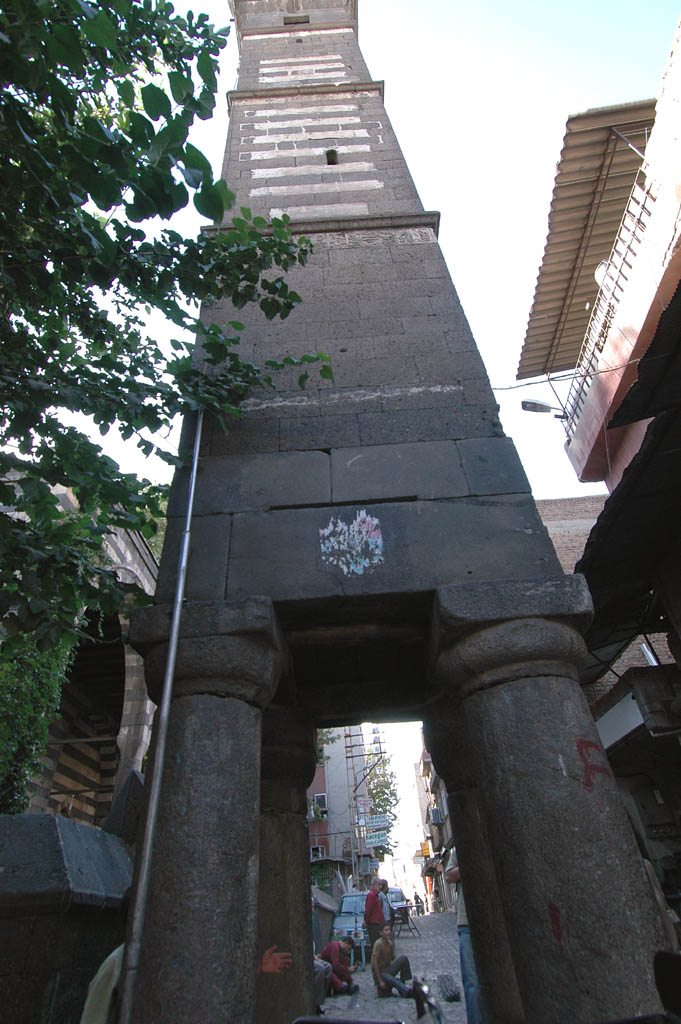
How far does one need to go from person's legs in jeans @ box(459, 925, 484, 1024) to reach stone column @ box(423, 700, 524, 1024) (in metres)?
0.82

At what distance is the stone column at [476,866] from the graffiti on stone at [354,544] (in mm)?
977

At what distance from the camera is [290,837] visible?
3920 millimetres

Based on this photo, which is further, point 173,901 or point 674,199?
point 674,199

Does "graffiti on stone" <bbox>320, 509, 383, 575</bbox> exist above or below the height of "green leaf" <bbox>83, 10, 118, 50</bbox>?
below

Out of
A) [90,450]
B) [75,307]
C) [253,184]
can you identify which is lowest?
[90,450]

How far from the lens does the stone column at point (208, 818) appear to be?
2.12m

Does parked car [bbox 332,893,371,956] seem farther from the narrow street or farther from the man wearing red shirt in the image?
the man wearing red shirt

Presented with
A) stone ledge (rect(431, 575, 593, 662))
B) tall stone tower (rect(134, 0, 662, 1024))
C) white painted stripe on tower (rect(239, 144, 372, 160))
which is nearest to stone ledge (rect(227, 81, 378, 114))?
white painted stripe on tower (rect(239, 144, 372, 160))

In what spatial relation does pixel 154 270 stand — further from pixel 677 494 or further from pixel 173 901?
pixel 677 494

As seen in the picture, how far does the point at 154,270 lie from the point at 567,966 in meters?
3.90

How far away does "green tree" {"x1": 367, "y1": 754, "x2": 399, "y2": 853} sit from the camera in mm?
32188

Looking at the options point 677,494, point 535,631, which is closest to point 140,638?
point 535,631

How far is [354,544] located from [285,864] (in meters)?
2.29

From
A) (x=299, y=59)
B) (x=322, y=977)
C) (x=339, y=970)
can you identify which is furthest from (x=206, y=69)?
(x=339, y=970)
